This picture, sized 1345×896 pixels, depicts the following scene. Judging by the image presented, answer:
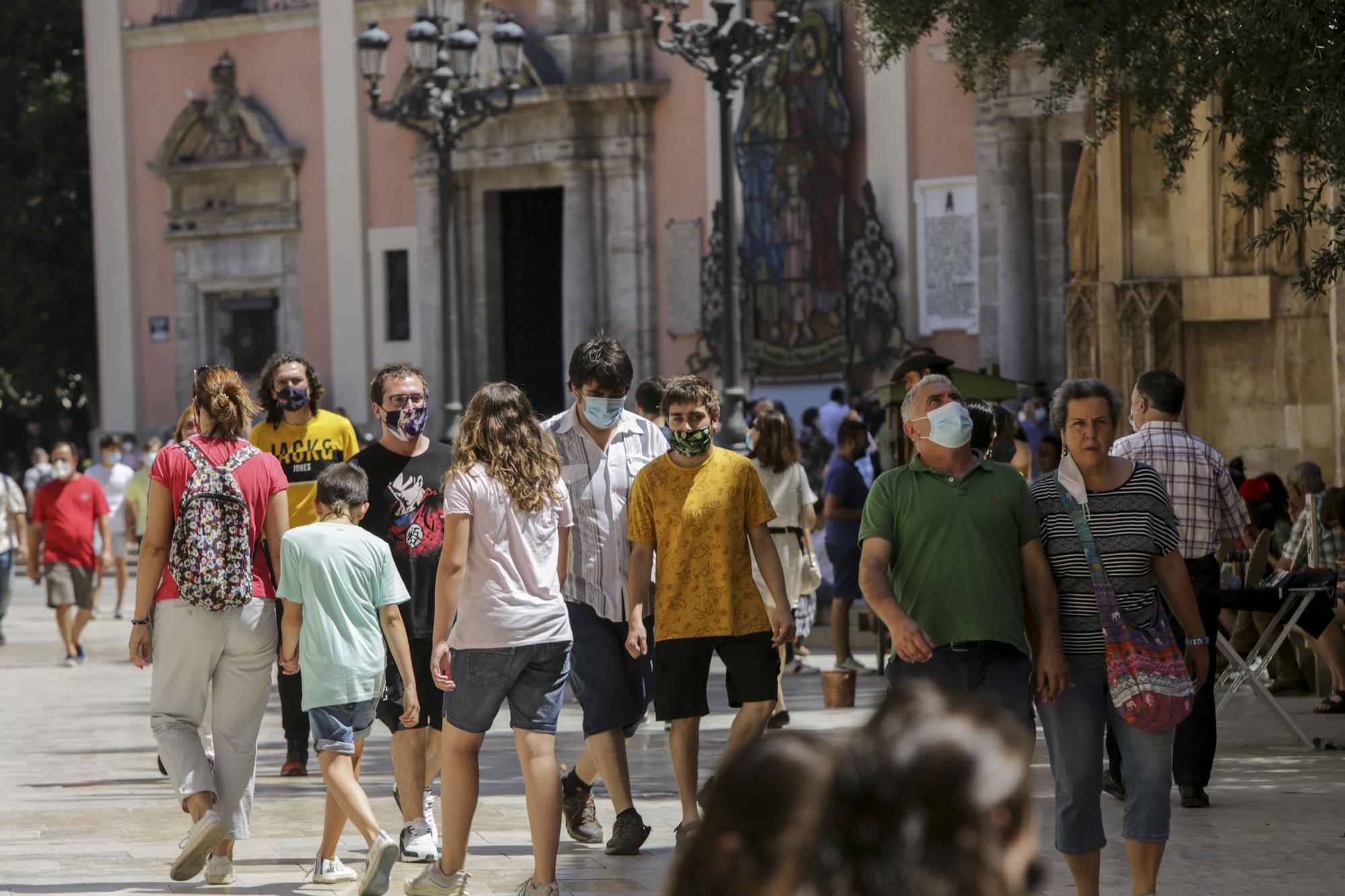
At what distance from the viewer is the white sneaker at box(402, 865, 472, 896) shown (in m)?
6.68

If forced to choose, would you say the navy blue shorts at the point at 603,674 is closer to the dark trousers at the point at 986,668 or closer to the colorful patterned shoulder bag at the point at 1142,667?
the dark trousers at the point at 986,668

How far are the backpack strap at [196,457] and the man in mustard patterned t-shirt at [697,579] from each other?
4.92ft

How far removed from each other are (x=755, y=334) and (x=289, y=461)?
19.0m

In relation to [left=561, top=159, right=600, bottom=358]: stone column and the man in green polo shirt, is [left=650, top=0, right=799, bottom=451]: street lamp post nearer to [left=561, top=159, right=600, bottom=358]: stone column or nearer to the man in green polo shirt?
the man in green polo shirt

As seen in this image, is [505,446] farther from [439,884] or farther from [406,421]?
[439,884]

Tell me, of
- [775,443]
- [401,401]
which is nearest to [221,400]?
[401,401]

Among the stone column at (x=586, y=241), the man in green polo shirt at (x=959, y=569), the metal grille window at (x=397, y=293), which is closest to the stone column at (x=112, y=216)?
the metal grille window at (x=397, y=293)

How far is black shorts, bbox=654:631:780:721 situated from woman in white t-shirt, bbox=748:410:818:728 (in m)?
4.23

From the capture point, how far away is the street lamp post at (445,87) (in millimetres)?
21188

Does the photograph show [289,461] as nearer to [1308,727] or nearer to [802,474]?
[802,474]

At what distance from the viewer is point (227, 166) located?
32719 mm

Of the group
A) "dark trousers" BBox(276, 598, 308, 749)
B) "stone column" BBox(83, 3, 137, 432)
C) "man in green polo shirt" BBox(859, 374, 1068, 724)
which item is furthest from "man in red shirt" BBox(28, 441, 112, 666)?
"stone column" BBox(83, 3, 137, 432)

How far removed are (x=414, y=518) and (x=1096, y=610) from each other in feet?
8.64

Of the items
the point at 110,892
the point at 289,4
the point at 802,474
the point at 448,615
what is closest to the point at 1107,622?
the point at 448,615
